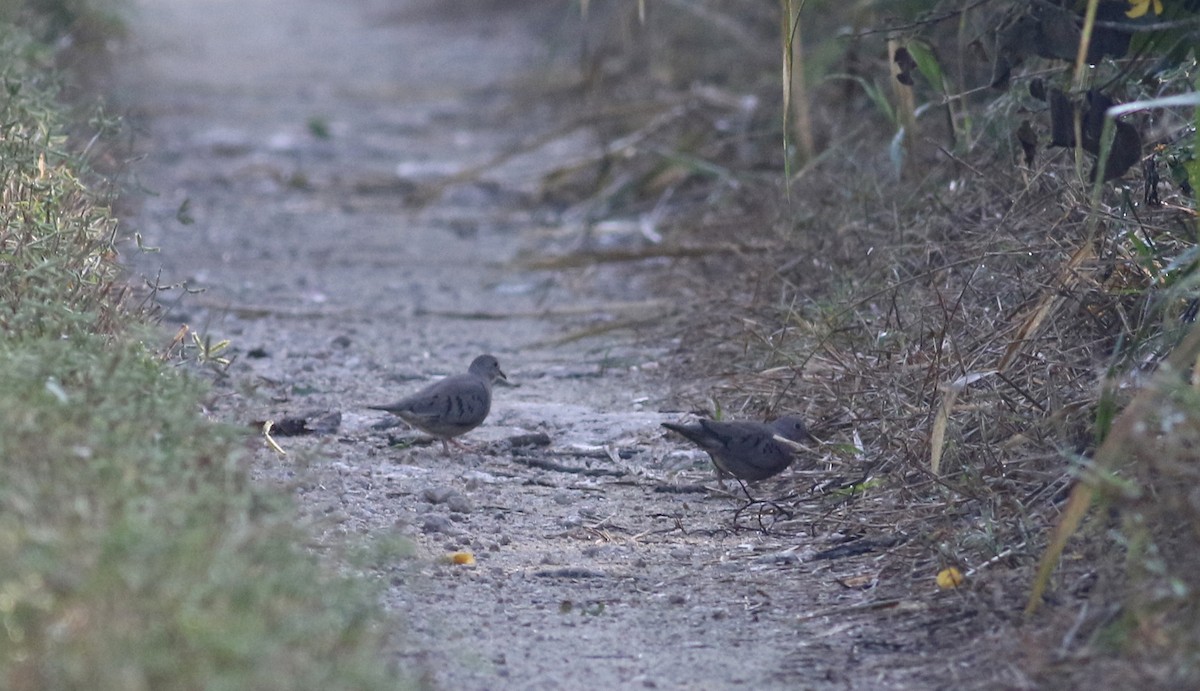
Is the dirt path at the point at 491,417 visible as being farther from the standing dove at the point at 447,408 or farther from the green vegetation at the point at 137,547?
the green vegetation at the point at 137,547

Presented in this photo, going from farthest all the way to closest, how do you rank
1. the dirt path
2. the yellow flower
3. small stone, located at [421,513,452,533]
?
small stone, located at [421,513,452,533]
the yellow flower
the dirt path

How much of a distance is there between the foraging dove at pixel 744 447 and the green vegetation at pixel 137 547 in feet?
4.52

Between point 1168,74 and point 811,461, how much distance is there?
1.53m

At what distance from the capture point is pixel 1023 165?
17.1ft

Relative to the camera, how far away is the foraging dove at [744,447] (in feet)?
14.1

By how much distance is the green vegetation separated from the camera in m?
2.15

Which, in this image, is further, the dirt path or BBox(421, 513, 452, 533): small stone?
BBox(421, 513, 452, 533): small stone

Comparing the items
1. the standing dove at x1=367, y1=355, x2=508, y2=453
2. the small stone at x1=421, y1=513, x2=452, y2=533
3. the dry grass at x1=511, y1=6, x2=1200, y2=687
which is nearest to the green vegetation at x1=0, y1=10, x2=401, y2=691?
the small stone at x1=421, y1=513, x2=452, y2=533

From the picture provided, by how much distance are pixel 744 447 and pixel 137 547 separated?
2306 mm

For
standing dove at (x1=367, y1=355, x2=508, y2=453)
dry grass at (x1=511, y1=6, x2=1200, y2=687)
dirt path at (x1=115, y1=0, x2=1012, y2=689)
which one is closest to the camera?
dry grass at (x1=511, y1=6, x2=1200, y2=687)

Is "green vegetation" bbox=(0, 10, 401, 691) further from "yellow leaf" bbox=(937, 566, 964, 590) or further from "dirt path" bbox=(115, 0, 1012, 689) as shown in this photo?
"yellow leaf" bbox=(937, 566, 964, 590)

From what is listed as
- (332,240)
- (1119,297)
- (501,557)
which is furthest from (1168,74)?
(332,240)

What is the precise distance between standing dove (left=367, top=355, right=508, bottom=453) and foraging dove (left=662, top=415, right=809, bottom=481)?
858 millimetres

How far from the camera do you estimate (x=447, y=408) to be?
4.86 meters
